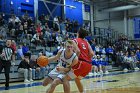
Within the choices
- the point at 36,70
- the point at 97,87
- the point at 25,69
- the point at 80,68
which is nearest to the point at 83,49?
the point at 80,68

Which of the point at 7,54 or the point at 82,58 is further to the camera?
the point at 7,54

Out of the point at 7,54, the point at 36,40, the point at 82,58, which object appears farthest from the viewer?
the point at 36,40

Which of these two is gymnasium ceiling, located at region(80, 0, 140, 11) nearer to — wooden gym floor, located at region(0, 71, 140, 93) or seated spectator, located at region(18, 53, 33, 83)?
seated spectator, located at region(18, 53, 33, 83)

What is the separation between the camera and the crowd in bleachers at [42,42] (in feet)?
45.9

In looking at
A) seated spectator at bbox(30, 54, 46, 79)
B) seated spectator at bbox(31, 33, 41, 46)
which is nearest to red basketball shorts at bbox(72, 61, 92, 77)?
seated spectator at bbox(30, 54, 46, 79)

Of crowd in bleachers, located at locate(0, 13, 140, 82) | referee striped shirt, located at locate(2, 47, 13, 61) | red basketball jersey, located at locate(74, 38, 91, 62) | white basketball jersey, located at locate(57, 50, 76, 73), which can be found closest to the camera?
white basketball jersey, located at locate(57, 50, 76, 73)

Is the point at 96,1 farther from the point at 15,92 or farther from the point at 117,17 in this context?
the point at 15,92

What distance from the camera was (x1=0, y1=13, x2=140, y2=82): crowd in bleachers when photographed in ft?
45.9

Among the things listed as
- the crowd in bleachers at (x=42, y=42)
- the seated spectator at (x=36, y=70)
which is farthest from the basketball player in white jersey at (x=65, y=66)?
the seated spectator at (x=36, y=70)

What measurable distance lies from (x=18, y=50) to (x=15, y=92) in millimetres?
6399

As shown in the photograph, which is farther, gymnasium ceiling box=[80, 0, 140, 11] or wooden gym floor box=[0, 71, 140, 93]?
gymnasium ceiling box=[80, 0, 140, 11]

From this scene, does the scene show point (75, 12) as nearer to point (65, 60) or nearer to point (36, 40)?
point (36, 40)

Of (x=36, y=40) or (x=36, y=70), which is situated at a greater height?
(x=36, y=40)

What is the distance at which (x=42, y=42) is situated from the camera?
1742 centimetres
